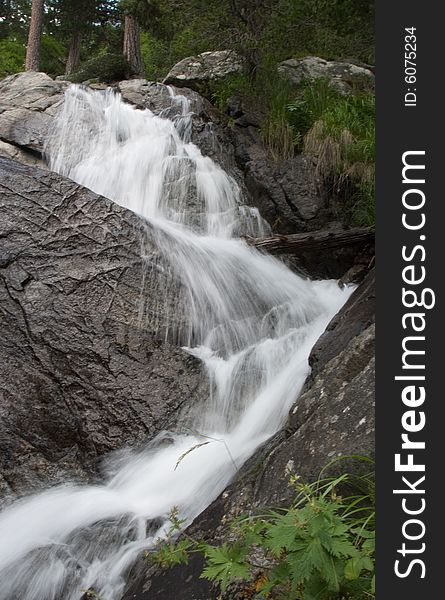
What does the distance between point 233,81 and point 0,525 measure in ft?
25.9

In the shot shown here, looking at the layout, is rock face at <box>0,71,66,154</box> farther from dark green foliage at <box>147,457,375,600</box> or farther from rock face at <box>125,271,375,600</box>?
dark green foliage at <box>147,457,375,600</box>

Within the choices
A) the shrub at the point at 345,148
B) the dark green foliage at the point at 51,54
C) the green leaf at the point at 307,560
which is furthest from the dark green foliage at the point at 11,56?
the green leaf at the point at 307,560

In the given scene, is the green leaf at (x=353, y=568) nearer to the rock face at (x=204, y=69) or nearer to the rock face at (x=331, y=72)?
the rock face at (x=204, y=69)

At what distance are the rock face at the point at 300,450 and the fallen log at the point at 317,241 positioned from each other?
8.50 feet

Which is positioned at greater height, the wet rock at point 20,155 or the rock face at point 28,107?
the rock face at point 28,107

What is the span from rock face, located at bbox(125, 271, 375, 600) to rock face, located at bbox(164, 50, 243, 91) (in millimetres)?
7523

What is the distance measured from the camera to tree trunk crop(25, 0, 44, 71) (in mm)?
15188

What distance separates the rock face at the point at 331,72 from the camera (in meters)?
10.4

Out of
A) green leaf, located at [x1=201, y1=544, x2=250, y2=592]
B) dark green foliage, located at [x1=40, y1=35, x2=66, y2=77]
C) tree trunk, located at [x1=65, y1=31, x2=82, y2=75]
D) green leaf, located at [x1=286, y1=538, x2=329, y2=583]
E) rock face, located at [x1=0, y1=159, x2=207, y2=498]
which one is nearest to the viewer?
green leaf, located at [x1=286, y1=538, x2=329, y2=583]

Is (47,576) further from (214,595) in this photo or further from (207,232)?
(207,232)

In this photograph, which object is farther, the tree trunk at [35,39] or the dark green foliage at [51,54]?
the dark green foliage at [51,54]

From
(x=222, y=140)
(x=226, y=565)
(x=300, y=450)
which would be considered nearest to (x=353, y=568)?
(x=226, y=565)

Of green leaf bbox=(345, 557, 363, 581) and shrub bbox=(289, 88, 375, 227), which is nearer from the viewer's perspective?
green leaf bbox=(345, 557, 363, 581)


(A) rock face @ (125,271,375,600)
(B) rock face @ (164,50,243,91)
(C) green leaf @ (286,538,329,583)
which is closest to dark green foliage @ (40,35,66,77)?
(B) rock face @ (164,50,243,91)
